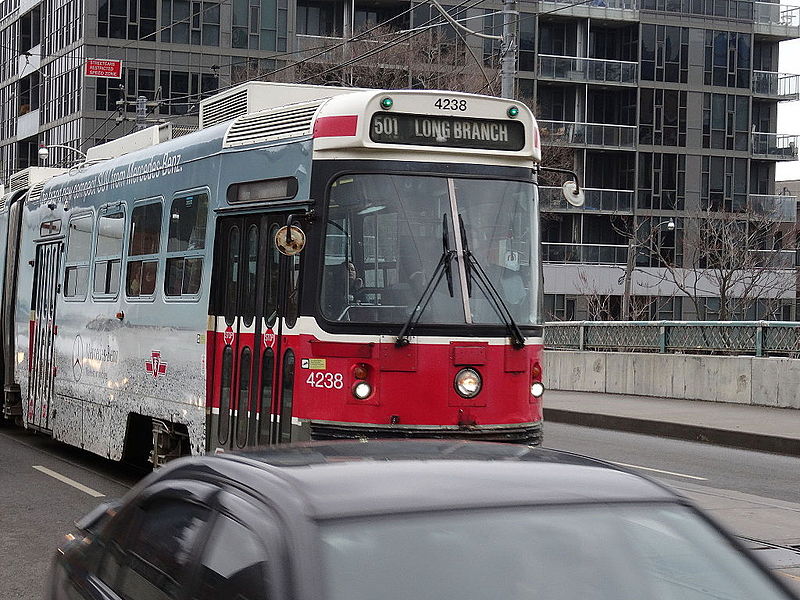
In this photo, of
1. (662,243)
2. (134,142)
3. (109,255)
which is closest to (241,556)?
(109,255)

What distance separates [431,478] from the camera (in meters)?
3.64

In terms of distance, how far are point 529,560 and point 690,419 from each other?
17.7m

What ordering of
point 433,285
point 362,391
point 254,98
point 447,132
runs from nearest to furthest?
point 362,391 < point 433,285 < point 447,132 < point 254,98

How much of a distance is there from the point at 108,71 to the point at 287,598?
44.8m

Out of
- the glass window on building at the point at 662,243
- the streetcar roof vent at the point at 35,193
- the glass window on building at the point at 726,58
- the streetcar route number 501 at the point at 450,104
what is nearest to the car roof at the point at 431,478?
the streetcar route number 501 at the point at 450,104

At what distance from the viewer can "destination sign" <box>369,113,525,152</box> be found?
10.1 meters

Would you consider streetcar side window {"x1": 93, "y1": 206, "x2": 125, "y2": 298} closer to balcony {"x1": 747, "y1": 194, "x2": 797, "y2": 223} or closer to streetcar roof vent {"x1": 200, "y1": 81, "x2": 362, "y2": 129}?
streetcar roof vent {"x1": 200, "y1": 81, "x2": 362, "y2": 129}

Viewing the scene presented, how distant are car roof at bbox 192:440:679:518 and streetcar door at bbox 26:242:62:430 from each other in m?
11.6

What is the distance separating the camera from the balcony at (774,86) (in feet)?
216

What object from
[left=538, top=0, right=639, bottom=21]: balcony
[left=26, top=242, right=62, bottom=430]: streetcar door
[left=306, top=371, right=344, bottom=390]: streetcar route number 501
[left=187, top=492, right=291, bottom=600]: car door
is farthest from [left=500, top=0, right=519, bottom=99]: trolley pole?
[left=538, top=0, right=639, bottom=21]: balcony

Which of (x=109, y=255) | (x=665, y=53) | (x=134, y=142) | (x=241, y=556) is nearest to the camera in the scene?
(x=241, y=556)

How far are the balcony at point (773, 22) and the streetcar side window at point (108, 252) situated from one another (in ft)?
187

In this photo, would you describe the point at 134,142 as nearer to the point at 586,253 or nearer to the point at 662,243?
→ the point at 586,253

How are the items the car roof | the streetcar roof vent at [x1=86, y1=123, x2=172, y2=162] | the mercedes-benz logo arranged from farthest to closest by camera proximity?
the mercedes-benz logo, the streetcar roof vent at [x1=86, y1=123, x2=172, y2=162], the car roof
